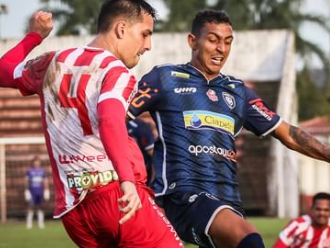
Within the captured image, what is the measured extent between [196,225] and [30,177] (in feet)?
66.4

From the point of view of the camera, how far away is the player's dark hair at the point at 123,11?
533cm

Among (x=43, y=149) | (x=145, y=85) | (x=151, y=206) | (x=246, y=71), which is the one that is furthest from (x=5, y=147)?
(x=151, y=206)

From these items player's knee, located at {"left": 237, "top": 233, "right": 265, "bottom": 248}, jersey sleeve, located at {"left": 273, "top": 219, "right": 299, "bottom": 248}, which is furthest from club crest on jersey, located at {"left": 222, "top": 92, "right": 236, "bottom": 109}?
jersey sleeve, located at {"left": 273, "top": 219, "right": 299, "bottom": 248}

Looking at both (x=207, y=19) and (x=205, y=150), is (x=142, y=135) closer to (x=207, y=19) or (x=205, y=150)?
(x=207, y=19)

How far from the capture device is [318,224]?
36.2ft

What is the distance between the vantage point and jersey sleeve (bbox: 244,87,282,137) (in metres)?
7.43

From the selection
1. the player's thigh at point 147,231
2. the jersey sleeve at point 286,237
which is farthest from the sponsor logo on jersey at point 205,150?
the jersey sleeve at point 286,237

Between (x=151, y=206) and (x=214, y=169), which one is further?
(x=214, y=169)

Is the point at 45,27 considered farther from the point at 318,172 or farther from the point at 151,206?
the point at 318,172

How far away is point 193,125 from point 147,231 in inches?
77.5

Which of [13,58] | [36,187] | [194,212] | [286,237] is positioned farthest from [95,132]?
[36,187]

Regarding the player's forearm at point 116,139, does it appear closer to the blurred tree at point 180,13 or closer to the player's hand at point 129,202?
the player's hand at point 129,202

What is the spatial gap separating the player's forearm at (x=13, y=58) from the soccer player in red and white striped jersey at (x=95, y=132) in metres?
0.27

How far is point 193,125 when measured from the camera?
702cm
